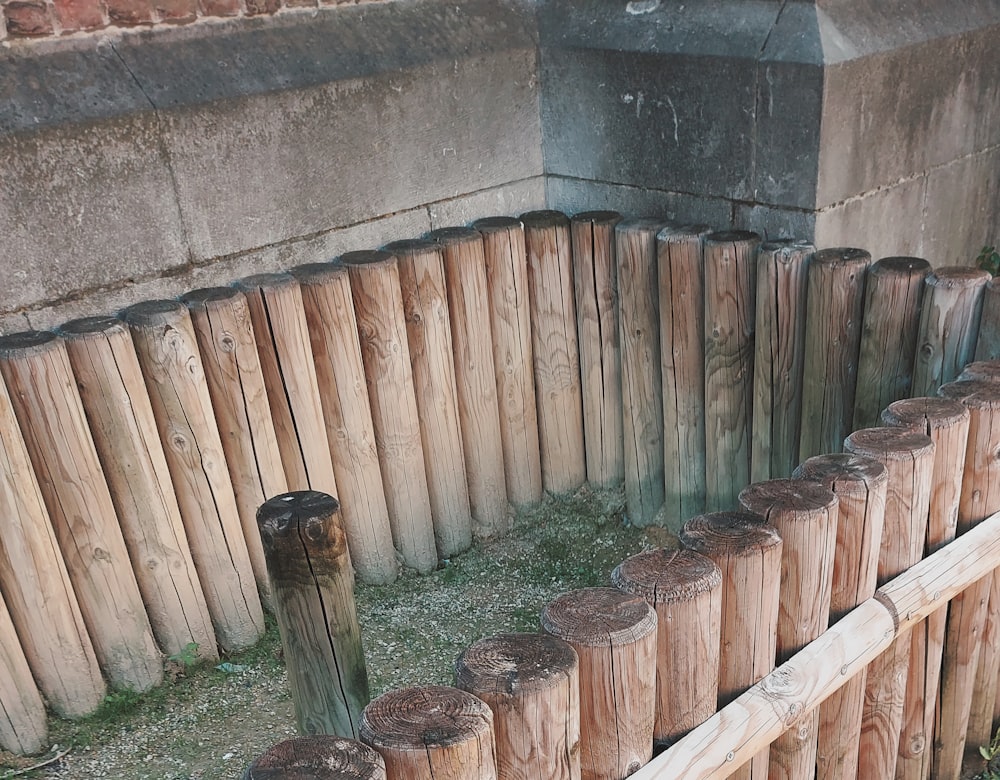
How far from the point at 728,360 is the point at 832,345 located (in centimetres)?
47

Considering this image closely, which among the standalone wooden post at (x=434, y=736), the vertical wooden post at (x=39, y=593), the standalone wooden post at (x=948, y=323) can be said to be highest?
the standalone wooden post at (x=948, y=323)

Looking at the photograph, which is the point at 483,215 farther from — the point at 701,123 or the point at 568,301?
the point at 701,123

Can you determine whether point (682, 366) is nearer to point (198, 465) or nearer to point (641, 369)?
point (641, 369)

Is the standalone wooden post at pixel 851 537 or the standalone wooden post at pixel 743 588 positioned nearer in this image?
the standalone wooden post at pixel 743 588

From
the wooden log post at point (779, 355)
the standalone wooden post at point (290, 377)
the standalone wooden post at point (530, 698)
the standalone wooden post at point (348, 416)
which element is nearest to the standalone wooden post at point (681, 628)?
the standalone wooden post at point (530, 698)

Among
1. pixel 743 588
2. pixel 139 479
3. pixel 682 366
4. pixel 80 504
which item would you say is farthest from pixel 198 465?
pixel 743 588

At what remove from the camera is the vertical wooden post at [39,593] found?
10.9ft

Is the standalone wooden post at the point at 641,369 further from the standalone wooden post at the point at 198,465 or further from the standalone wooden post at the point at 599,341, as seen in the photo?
the standalone wooden post at the point at 198,465

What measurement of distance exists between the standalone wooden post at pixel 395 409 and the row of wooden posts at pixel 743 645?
64.8 inches

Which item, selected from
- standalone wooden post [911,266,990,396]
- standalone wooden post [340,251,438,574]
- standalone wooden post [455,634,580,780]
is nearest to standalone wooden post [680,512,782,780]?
standalone wooden post [455,634,580,780]

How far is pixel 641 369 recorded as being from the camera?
4.37 metres

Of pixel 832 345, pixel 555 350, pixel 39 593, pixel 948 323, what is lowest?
pixel 39 593

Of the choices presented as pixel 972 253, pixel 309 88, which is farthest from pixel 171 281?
pixel 972 253

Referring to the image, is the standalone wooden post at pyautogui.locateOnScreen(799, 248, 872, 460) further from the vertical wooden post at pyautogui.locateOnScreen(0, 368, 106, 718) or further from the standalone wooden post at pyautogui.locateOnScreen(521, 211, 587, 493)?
the vertical wooden post at pyautogui.locateOnScreen(0, 368, 106, 718)
